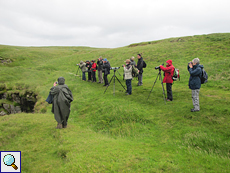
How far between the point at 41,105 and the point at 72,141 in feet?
33.9

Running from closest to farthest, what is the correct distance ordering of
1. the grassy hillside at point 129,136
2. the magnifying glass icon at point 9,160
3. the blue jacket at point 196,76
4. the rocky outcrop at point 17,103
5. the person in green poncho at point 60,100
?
the grassy hillside at point 129,136, the magnifying glass icon at point 9,160, the person in green poncho at point 60,100, the blue jacket at point 196,76, the rocky outcrop at point 17,103

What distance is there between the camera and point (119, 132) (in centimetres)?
929

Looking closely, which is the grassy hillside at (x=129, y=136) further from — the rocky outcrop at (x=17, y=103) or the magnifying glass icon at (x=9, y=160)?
the rocky outcrop at (x=17, y=103)

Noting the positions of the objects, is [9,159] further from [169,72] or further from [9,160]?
[169,72]

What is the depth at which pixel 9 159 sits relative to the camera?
631 cm

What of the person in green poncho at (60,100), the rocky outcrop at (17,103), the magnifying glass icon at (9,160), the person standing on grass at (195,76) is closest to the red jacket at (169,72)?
the person standing on grass at (195,76)

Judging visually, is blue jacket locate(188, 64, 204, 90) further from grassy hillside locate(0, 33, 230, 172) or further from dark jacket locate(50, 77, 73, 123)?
dark jacket locate(50, 77, 73, 123)

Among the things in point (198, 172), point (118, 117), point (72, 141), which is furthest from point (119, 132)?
point (198, 172)

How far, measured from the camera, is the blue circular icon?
6.10 meters

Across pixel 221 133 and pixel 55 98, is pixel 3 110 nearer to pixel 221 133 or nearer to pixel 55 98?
pixel 55 98

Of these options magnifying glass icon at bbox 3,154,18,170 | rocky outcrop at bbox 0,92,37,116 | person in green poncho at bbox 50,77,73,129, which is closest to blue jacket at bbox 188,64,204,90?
person in green poncho at bbox 50,77,73,129

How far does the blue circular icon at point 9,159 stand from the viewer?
20.0ft

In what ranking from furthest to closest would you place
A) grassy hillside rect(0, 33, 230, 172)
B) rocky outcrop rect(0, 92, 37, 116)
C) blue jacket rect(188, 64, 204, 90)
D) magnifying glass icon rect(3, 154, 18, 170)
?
rocky outcrop rect(0, 92, 37, 116)
blue jacket rect(188, 64, 204, 90)
magnifying glass icon rect(3, 154, 18, 170)
grassy hillside rect(0, 33, 230, 172)

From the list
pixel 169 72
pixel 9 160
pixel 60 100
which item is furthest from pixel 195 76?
pixel 9 160
